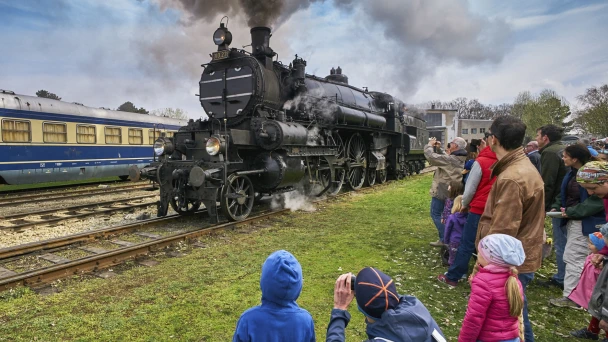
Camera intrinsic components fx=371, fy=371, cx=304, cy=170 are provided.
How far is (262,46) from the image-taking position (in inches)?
369

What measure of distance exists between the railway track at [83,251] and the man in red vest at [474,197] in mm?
4477

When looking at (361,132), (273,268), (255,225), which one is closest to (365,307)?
(273,268)

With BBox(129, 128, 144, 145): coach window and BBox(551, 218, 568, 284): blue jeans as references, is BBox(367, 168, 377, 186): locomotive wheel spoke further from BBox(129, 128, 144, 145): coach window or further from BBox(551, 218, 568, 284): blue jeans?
BBox(129, 128, 144, 145): coach window

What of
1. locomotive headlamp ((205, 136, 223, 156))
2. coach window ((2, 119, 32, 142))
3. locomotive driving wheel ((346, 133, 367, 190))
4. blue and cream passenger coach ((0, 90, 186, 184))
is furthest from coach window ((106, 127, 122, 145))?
locomotive headlamp ((205, 136, 223, 156))

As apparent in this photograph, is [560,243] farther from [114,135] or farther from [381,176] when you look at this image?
[114,135]

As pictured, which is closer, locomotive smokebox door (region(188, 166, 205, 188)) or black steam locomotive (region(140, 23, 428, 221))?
locomotive smokebox door (region(188, 166, 205, 188))

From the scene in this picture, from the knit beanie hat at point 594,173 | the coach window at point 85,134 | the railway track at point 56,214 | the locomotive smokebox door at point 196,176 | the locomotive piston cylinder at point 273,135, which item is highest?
the coach window at point 85,134

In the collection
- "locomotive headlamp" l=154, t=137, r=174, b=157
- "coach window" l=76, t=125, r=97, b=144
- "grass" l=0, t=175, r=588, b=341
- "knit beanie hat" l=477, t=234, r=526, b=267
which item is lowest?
"grass" l=0, t=175, r=588, b=341

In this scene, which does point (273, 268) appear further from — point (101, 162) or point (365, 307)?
point (101, 162)

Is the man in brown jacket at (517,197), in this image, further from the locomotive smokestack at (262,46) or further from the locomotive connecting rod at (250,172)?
the locomotive smokestack at (262,46)

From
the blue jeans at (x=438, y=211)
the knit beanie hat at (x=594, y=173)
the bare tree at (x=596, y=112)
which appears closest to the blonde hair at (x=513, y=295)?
the knit beanie hat at (x=594, y=173)

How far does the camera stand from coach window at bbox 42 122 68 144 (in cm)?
1420

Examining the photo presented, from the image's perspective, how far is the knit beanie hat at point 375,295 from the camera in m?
1.76

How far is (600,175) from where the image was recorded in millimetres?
3227
